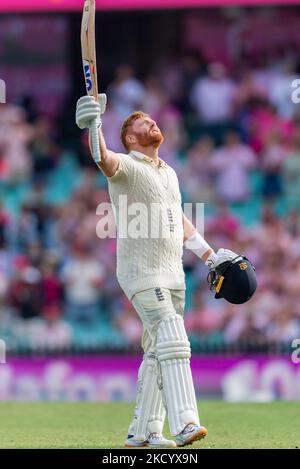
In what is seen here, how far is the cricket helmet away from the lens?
8.23 metres

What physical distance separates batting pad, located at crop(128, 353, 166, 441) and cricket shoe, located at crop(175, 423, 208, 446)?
1.25ft

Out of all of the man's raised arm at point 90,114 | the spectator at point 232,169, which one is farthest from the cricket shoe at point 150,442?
the spectator at point 232,169

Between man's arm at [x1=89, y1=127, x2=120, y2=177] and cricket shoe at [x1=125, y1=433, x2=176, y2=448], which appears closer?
man's arm at [x1=89, y1=127, x2=120, y2=177]

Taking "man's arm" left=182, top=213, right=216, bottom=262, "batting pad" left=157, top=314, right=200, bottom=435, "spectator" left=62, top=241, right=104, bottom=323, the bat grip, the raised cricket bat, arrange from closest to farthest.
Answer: the bat grip
"batting pad" left=157, top=314, right=200, bottom=435
the raised cricket bat
"man's arm" left=182, top=213, right=216, bottom=262
"spectator" left=62, top=241, right=104, bottom=323

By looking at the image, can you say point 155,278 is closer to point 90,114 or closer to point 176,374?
point 176,374

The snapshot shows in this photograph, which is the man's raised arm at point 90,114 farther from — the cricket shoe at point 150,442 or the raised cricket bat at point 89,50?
the cricket shoe at point 150,442

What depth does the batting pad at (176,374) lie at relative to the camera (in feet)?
25.2

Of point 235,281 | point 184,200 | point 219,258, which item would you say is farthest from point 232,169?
point 235,281

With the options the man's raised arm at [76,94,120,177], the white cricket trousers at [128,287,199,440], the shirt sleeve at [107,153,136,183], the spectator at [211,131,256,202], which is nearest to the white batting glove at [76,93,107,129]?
the man's raised arm at [76,94,120,177]

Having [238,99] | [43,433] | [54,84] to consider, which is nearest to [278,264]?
[238,99]

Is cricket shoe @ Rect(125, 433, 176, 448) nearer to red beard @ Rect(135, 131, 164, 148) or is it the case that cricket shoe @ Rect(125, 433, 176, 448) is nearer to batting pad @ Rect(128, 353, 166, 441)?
batting pad @ Rect(128, 353, 166, 441)

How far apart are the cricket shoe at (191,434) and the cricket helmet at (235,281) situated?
1.00 m
